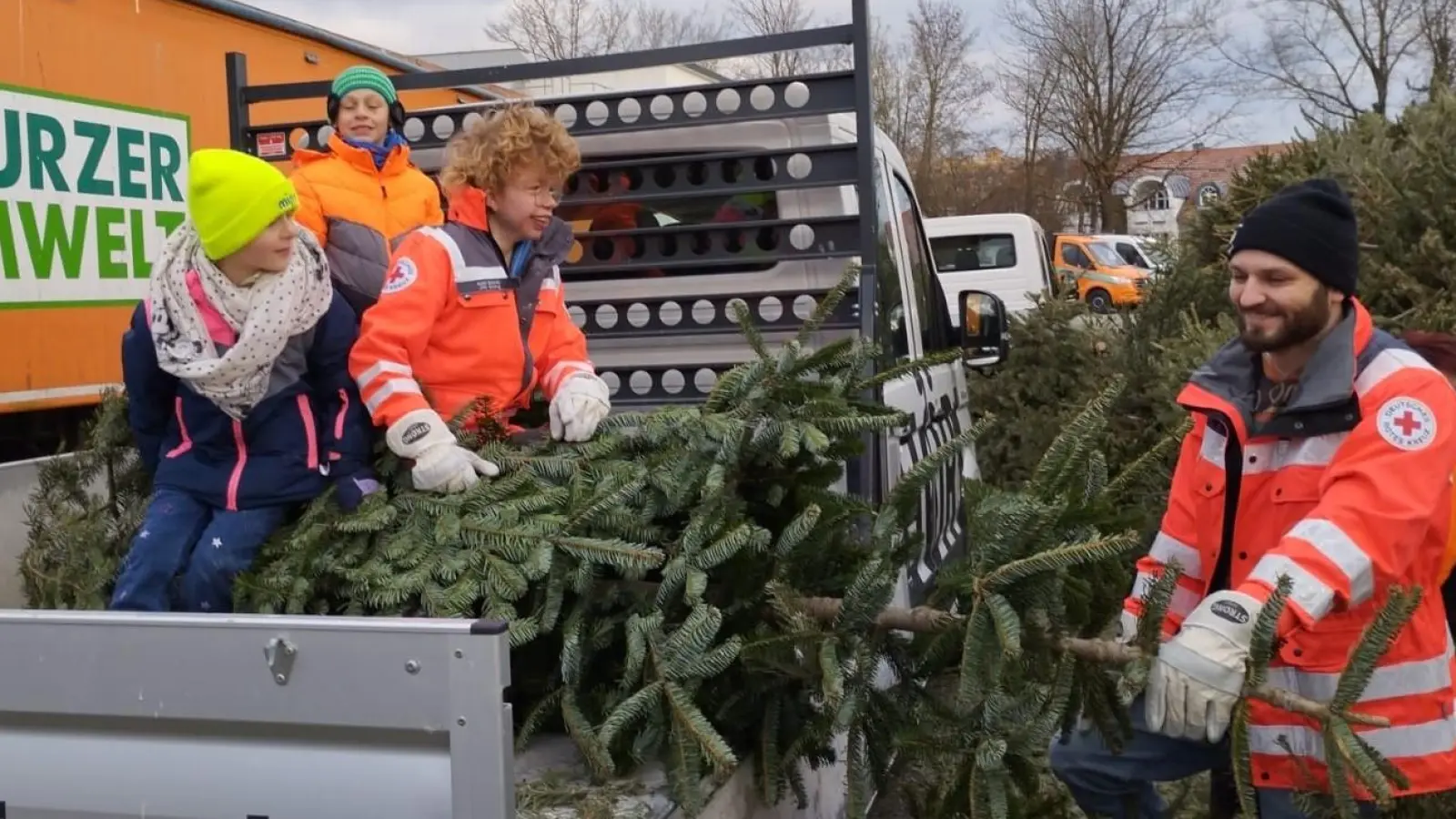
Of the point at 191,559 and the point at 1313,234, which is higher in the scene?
the point at 1313,234

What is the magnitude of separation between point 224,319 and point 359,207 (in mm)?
1123

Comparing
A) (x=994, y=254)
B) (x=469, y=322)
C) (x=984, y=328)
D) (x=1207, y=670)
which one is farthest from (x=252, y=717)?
(x=994, y=254)

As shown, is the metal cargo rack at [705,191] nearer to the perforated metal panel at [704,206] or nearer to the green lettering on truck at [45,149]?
the perforated metal panel at [704,206]

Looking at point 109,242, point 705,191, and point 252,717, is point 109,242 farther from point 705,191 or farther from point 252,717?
Answer: point 252,717

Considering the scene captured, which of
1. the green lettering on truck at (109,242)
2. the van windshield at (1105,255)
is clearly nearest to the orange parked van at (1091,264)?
the van windshield at (1105,255)

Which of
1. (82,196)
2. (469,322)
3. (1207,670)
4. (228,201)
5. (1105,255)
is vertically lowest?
(1207,670)

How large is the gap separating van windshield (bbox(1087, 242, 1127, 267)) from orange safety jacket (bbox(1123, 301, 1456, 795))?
70.4 ft

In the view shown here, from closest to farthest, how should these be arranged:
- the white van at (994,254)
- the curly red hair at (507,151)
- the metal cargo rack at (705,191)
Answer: the curly red hair at (507,151) → the metal cargo rack at (705,191) → the white van at (994,254)

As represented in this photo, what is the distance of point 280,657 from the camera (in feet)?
5.14

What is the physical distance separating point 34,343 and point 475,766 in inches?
166

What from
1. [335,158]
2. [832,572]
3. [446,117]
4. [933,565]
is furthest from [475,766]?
[446,117]

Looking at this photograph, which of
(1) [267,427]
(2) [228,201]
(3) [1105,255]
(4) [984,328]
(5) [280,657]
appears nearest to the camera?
(5) [280,657]

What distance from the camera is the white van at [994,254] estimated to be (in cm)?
1495

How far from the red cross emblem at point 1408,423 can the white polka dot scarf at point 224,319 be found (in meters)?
2.03
